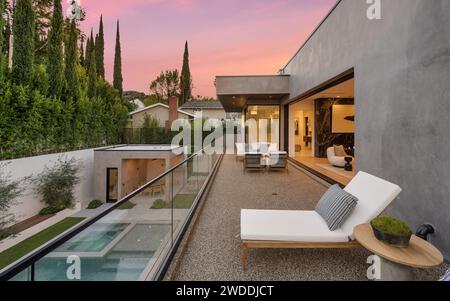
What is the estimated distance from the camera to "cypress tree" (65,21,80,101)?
14.7m

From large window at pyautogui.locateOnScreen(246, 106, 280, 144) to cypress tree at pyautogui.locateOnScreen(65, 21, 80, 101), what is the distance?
10.2 m

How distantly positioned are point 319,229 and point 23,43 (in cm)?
1497

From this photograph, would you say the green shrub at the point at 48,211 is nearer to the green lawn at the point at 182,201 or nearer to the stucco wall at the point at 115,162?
the stucco wall at the point at 115,162

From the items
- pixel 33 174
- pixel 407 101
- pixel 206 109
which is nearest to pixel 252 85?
pixel 407 101

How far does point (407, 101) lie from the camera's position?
131 inches

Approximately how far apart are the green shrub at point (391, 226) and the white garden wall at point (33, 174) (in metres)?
12.3

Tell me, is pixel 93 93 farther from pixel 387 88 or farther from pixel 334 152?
pixel 387 88

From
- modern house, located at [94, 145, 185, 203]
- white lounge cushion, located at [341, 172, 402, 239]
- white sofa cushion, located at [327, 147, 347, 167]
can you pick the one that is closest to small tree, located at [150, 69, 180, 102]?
modern house, located at [94, 145, 185, 203]

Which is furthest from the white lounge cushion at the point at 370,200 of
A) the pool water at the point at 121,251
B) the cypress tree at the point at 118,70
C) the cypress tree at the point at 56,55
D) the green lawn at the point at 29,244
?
the cypress tree at the point at 118,70

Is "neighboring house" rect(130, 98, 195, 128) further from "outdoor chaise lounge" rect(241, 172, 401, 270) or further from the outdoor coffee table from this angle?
the outdoor coffee table

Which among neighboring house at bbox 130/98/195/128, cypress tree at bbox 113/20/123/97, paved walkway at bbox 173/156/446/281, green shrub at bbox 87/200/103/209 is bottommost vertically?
green shrub at bbox 87/200/103/209

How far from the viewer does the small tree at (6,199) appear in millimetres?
9398

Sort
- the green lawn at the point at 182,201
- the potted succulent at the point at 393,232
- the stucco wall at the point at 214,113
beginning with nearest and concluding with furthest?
the potted succulent at the point at 393,232
the green lawn at the point at 182,201
the stucco wall at the point at 214,113
